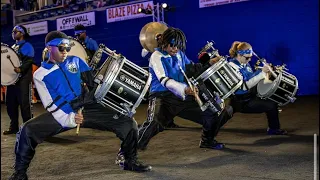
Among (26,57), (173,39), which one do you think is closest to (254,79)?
(173,39)

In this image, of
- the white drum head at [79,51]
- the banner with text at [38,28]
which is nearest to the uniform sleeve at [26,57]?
the white drum head at [79,51]

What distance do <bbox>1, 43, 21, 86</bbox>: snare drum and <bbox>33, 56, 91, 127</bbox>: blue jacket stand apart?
3597mm

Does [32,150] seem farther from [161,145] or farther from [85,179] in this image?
[161,145]

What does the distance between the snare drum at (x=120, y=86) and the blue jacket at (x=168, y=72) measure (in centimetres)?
56

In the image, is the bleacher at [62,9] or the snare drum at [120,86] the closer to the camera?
the snare drum at [120,86]

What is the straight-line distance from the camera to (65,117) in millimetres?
4480

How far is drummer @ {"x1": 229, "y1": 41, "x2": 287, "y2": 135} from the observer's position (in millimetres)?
6723

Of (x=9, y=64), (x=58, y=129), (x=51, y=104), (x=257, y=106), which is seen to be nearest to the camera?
(x=51, y=104)

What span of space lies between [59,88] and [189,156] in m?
2.08

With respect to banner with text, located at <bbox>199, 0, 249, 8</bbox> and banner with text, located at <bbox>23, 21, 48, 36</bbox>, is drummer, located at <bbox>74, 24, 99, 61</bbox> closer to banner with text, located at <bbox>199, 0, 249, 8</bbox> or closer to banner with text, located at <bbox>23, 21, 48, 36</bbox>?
banner with text, located at <bbox>199, 0, 249, 8</bbox>

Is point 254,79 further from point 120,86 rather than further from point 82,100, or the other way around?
point 82,100

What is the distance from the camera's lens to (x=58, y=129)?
458 cm

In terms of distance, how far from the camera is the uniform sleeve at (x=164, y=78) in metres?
5.25

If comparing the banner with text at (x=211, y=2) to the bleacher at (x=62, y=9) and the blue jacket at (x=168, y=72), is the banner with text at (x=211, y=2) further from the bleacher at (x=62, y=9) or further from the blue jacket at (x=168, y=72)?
the blue jacket at (x=168, y=72)
